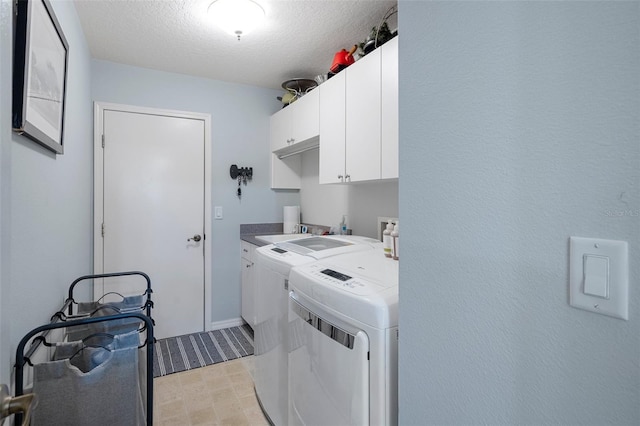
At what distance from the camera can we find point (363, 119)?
1969 mm

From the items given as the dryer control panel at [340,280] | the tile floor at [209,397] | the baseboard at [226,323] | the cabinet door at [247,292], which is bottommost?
the tile floor at [209,397]

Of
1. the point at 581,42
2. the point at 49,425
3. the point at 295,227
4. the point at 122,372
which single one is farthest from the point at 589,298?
the point at 295,227

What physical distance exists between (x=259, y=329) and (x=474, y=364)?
145 cm

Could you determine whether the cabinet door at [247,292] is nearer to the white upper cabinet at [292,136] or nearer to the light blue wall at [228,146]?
the light blue wall at [228,146]

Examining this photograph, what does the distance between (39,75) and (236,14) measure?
1.13 metres

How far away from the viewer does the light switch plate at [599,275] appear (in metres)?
0.43

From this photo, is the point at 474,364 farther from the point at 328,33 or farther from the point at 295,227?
the point at 295,227

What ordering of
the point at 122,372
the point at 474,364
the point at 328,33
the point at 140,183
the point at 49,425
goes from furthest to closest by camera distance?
the point at 140,183
the point at 328,33
the point at 122,372
the point at 49,425
the point at 474,364

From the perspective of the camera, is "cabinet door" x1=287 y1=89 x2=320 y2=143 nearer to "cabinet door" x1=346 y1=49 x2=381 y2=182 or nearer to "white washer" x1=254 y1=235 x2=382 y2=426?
"cabinet door" x1=346 y1=49 x2=381 y2=182

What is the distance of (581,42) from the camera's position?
1.51 ft

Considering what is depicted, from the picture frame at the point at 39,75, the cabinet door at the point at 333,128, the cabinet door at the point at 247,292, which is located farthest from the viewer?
the cabinet door at the point at 247,292

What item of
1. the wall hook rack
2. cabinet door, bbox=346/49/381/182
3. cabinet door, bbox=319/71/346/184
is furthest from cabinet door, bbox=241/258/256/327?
cabinet door, bbox=346/49/381/182

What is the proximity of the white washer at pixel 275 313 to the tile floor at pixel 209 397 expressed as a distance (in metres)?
0.13

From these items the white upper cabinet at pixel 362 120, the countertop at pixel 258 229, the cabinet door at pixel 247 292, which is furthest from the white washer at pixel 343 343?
the countertop at pixel 258 229
